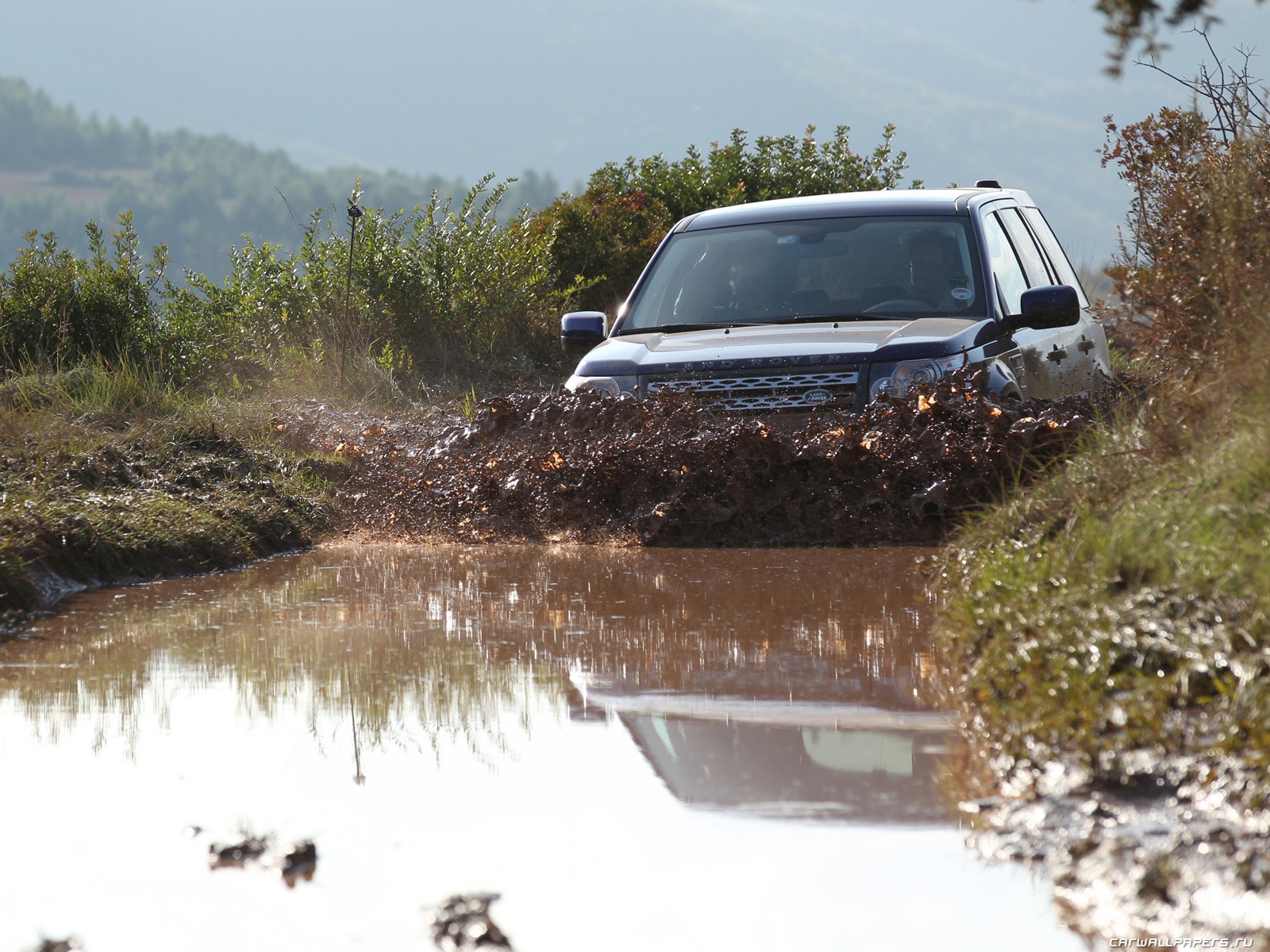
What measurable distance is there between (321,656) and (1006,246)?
495 cm

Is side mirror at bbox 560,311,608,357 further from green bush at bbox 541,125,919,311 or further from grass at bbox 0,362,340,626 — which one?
green bush at bbox 541,125,919,311

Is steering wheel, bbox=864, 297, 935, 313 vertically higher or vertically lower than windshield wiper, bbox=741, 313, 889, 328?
higher

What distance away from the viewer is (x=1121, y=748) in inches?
132

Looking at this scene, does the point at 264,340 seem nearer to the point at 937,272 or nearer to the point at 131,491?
the point at 131,491

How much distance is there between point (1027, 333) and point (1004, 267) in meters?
0.44

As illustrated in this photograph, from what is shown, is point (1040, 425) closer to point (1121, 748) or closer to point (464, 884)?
point (1121, 748)

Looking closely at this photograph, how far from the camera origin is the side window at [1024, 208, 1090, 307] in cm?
930

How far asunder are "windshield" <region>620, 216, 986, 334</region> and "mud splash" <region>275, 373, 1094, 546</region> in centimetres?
85

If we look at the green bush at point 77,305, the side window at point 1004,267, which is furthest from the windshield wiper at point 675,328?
the green bush at point 77,305

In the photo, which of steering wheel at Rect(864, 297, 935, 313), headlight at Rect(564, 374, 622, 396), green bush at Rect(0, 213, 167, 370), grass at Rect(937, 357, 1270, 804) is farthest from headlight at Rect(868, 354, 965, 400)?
green bush at Rect(0, 213, 167, 370)

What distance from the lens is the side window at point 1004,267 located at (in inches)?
307

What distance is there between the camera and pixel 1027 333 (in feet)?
25.7

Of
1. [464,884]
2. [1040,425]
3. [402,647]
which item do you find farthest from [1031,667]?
[1040,425]

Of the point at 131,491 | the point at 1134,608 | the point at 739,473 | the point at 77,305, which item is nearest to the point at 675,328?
the point at 739,473
